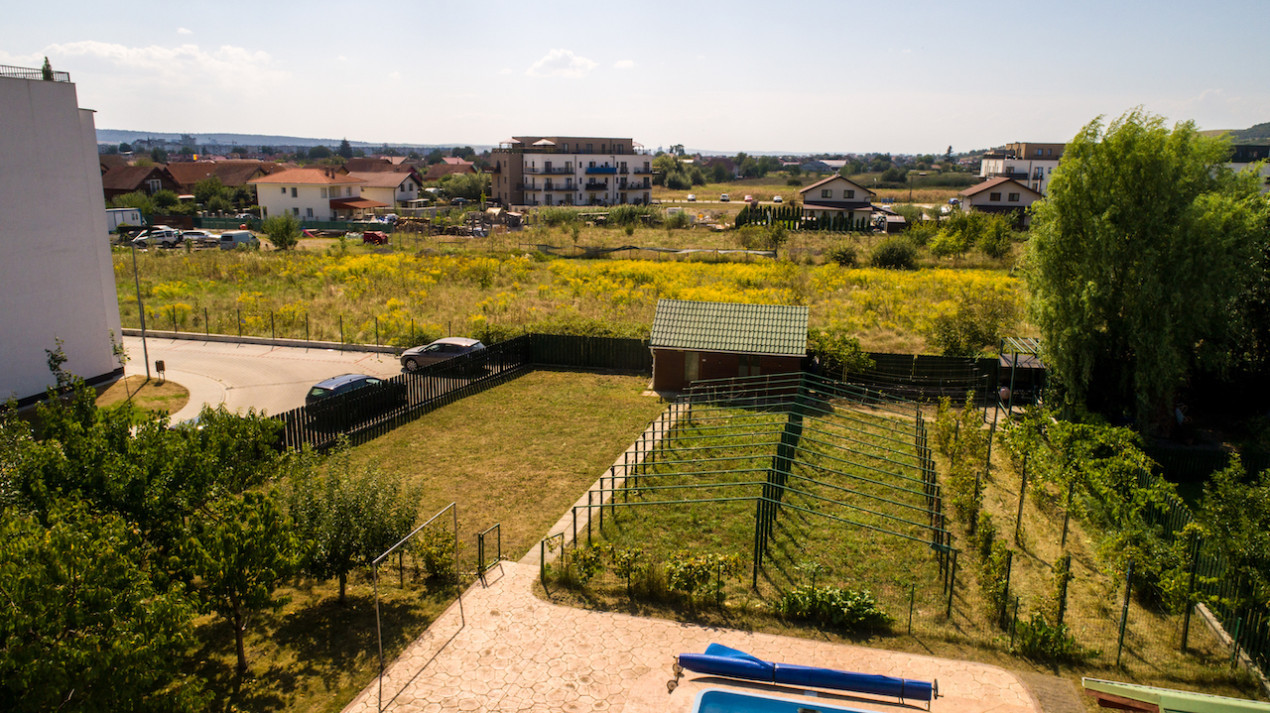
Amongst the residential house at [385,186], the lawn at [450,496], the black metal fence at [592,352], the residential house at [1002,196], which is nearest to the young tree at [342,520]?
the lawn at [450,496]

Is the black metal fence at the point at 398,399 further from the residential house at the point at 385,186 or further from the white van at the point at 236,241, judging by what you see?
the residential house at the point at 385,186

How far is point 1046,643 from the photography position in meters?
12.7

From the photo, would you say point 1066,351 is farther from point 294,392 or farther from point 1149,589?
point 294,392

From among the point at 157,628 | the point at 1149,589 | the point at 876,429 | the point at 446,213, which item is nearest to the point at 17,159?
the point at 157,628

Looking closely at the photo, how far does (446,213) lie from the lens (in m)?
92.4

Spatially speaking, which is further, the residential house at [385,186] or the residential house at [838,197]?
the residential house at [385,186]

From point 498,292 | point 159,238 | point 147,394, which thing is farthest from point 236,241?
point 147,394

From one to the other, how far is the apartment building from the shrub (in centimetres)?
9623

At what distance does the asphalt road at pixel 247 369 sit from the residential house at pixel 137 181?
6984cm

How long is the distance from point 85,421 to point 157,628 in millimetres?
6614

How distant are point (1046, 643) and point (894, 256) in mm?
44737

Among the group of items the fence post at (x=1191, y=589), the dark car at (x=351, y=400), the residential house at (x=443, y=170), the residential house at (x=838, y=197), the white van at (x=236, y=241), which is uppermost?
the residential house at (x=443, y=170)

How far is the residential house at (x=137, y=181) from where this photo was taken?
8988 centimetres

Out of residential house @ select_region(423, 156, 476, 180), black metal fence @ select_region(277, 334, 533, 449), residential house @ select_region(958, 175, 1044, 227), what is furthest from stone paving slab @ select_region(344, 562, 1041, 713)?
residential house @ select_region(423, 156, 476, 180)
